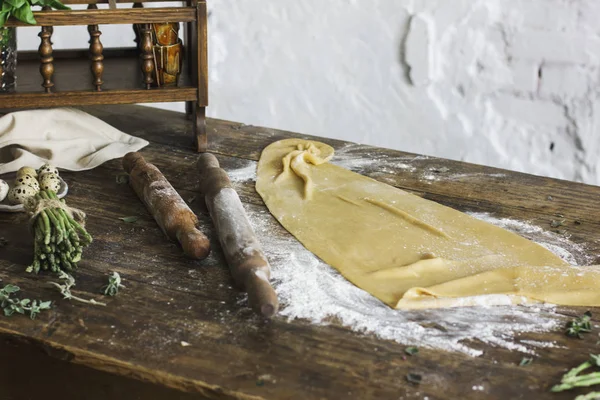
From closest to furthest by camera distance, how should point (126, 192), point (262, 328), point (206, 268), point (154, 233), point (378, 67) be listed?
1. point (262, 328)
2. point (206, 268)
3. point (154, 233)
4. point (126, 192)
5. point (378, 67)

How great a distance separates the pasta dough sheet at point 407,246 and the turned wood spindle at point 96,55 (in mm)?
395

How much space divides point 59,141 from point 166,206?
0.46 meters

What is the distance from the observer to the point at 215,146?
1786 mm

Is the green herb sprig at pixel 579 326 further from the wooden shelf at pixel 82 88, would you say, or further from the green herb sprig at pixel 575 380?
the wooden shelf at pixel 82 88

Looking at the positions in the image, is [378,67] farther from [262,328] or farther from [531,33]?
[262,328]

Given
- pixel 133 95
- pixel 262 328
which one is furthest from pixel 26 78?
pixel 262 328

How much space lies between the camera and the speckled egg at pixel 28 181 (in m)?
1.41

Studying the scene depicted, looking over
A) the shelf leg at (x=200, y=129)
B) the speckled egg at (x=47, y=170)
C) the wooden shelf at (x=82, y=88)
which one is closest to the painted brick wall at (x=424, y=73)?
the wooden shelf at (x=82, y=88)

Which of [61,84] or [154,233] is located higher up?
[61,84]

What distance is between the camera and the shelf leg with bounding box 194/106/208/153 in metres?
1.73

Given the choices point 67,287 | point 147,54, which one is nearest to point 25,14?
point 147,54

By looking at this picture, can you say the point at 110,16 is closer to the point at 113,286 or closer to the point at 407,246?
the point at 113,286

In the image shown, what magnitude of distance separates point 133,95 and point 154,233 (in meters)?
0.43

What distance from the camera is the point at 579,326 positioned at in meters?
1.09
